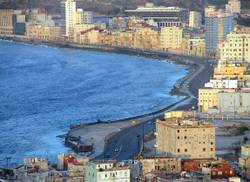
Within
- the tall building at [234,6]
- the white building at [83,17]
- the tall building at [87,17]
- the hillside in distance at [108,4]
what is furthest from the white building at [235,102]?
the hillside in distance at [108,4]

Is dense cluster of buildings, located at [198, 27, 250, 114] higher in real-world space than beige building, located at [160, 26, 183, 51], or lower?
higher

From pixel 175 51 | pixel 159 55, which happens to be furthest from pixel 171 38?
pixel 159 55

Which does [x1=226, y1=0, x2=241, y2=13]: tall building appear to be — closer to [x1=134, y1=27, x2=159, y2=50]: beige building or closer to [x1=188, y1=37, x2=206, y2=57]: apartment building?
[x1=134, y1=27, x2=159, y2=50]: beige building

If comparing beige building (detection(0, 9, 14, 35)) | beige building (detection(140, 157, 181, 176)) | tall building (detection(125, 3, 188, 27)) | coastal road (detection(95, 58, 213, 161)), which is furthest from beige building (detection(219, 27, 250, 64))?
beige building (detection(0, 9, 14, 35))

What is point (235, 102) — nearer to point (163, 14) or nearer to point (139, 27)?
point (139, 27)

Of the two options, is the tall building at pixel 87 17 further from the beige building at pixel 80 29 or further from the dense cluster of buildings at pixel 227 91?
the dense cluster of buildings at pixel 227 91

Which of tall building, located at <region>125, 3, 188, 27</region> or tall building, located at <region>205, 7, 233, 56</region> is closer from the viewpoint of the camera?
tall building, located at <region>205, 7, 233, 56</region>

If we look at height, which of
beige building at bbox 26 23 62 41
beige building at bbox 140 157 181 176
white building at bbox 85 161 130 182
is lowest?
beige building at bbox 26 23 62 41
